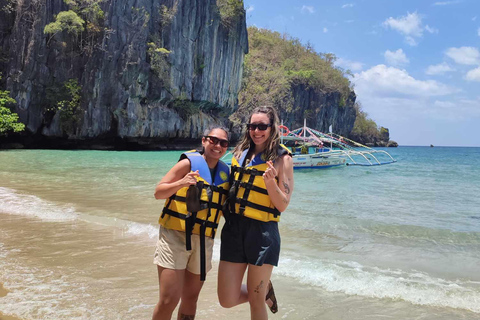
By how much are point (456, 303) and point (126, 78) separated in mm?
32121

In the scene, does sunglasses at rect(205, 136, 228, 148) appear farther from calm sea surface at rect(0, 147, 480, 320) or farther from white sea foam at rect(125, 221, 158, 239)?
white sea foam at rect(125, 221, 158, 239)

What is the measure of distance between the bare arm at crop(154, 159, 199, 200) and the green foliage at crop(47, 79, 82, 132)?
31212 mm

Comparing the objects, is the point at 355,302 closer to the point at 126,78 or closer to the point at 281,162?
the point at 281,162

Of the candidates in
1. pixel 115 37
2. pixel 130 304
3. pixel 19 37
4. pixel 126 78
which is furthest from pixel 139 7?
pixel 130 304

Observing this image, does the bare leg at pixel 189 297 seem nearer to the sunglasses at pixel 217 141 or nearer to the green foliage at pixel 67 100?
the sunglasses at pixel 217 141

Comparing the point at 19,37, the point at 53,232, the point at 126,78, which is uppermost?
the point at 19,37

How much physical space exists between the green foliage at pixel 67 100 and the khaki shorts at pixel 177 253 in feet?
103

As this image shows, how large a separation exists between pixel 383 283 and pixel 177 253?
2.63 meters

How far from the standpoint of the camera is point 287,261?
446 centimetres

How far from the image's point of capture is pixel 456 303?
3.43 m

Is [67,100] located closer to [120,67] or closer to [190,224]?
[120,67]

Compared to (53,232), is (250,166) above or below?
above

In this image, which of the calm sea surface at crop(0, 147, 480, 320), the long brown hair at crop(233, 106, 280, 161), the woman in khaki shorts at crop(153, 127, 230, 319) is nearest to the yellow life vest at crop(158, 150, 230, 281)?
the woman in khaki shorts at crop(153, 127, 230, 319)

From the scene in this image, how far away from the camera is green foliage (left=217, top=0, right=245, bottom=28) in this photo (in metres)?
39.4
